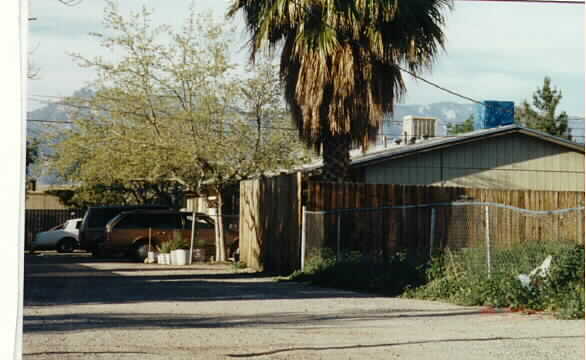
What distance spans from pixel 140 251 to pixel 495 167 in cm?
1058

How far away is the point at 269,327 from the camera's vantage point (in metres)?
9.76

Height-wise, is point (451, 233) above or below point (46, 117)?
below

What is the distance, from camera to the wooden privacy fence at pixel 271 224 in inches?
753

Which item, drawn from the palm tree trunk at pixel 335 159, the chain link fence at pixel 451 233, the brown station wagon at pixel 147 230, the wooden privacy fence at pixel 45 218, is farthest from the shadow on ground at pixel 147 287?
the wooden privacy fence at pixel 45 218

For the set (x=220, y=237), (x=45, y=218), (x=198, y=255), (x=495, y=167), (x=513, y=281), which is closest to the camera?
(x=513, y=281)

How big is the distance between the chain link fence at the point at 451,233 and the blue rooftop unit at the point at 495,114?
10498 mm

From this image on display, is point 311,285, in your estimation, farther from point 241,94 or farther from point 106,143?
point 106,143

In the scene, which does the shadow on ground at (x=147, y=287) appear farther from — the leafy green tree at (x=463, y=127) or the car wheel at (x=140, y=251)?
the leafy green tree at (x=463, y=127)

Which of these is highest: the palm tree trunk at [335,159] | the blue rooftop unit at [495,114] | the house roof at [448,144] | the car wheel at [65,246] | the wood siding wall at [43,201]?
the blue rooftop unit at [495,114]

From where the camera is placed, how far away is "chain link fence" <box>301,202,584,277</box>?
1302cm

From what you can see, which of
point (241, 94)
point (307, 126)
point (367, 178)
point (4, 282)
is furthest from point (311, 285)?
point (4, 282)

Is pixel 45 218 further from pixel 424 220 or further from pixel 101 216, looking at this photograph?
pixel 424 220

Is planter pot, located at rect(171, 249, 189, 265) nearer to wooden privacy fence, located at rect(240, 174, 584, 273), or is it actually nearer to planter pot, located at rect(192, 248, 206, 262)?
planter pot, located at rect(192, 248, 206, 262)

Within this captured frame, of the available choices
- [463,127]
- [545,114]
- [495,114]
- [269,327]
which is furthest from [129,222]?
[463,127]
